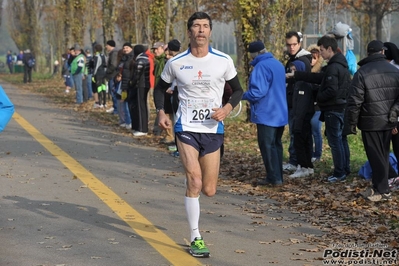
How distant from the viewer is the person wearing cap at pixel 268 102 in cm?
1165

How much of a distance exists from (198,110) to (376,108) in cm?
312

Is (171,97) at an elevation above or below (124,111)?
above

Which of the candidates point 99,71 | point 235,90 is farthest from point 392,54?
point 99,71

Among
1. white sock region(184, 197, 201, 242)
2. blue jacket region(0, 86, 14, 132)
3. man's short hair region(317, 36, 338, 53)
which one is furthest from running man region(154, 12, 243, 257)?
man's short hair region(317, 36, 338, 53)

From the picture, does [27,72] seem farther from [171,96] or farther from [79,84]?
[171,96]

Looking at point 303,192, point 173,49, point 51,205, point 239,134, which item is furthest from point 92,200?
point 239,134

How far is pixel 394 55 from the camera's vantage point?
1125 cm

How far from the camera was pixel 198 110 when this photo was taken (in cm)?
787

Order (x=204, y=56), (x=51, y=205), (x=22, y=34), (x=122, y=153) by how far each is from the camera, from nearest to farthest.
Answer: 1. (x=204, y=56)
2. (x=51, y=205)
3. (x=122, y=153)
4. (x=22, y=34)

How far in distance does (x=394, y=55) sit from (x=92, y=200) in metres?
4.28

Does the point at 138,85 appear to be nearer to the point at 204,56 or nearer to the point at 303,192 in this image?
the point at 303,192

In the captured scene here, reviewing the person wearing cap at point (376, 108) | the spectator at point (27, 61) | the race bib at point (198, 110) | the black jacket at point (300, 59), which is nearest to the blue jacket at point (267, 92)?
the black jacket at point (300, 59)

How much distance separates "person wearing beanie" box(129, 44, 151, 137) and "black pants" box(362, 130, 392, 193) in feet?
27.9

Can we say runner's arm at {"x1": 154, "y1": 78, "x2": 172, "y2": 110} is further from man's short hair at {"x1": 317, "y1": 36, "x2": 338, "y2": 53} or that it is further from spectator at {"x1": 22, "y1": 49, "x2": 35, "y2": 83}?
spectator at {"x1": 22, "y1": 49, "x2": 35, "y2": 83}
